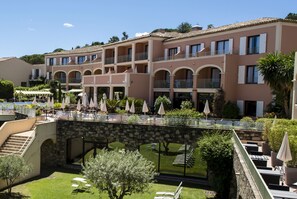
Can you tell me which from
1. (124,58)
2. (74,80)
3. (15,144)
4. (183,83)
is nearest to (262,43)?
(183,83)

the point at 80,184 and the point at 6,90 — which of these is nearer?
the point at 80,184

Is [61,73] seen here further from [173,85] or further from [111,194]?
[111,194]

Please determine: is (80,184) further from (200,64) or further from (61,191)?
(200,64)

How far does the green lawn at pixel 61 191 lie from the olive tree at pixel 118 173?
→ 373 cm

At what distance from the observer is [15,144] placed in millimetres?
26625

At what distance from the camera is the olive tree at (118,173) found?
16578 mm

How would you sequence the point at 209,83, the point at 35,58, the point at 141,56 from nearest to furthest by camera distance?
1. the point at 209,83
2. the point at 141,56
3. the point at 35,58

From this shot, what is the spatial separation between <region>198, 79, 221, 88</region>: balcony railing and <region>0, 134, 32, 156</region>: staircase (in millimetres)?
18278

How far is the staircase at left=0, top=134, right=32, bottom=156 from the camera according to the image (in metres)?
25.8

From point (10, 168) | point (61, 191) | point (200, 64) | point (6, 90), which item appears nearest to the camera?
point (10, 168)

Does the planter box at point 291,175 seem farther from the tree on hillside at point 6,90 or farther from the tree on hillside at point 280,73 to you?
the tree on hillside at point 6,90

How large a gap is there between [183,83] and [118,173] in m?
22.9

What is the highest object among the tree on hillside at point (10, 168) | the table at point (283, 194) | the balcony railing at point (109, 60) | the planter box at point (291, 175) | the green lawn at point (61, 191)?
the balcony railing at point (109, 60)

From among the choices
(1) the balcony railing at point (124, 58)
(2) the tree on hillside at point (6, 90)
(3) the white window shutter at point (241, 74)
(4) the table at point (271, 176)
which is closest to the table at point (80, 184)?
(4) the table at point (271, 176)
